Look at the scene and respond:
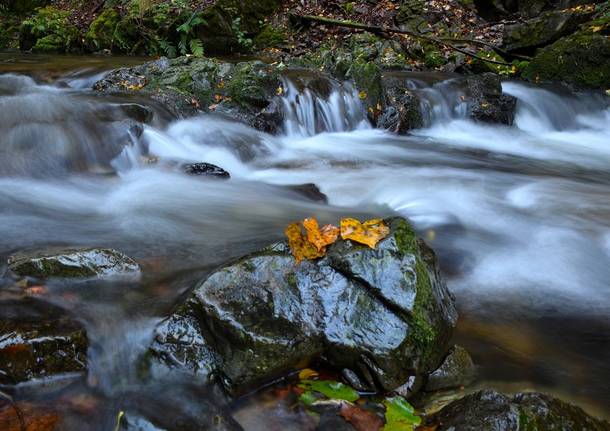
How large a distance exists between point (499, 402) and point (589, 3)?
1368cm

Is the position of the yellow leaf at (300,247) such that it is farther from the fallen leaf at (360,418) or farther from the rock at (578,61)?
the rock at (578,61)

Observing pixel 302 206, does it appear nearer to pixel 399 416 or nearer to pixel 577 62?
pixel 399 416

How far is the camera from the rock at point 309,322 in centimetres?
252

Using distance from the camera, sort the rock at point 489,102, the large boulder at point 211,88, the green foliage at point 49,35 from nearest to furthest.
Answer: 1. the large boulder at point 211,88
2. the rock at point 489,102
3. the green foliage at point 49,35

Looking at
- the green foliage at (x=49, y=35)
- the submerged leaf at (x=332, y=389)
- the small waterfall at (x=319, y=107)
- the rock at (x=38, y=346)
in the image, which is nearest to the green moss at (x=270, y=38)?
the green foliage at (x=49, y=35)

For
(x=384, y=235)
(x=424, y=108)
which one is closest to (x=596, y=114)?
(x=424, y=108)

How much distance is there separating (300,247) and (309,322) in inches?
19.2

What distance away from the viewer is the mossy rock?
9781mm

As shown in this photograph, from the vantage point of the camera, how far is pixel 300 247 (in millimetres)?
2926

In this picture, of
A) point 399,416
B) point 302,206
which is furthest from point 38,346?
point 302,206

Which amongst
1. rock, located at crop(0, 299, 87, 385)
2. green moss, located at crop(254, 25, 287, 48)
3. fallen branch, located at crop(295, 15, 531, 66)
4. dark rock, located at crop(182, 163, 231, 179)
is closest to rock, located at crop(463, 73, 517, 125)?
fallen branch, located at crop(295, 15, 531, 66)

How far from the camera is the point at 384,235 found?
116 inches

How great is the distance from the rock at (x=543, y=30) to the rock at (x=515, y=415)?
10845 mm

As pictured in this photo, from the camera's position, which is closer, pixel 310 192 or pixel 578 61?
pixel 310 192
